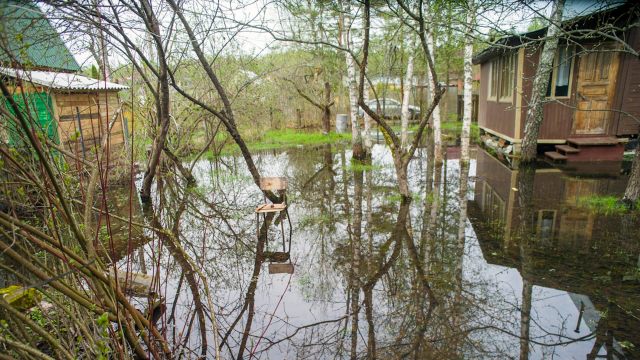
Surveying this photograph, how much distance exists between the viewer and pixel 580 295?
3.86 meters

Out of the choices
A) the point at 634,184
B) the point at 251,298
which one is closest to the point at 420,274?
the point at 251,298

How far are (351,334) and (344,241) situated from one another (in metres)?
2.24

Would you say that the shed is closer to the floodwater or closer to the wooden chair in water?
the floodwater

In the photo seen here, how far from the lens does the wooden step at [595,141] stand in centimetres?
964

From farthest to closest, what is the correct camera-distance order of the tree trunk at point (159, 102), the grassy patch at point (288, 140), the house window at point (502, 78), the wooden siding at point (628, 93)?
the grassy patch at point (288, 140) < the house window at point (502, 78) < the wooden siding at point (628, 93) < the tree trunk at point (159, 102)

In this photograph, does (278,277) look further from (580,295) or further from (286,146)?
(286,146)

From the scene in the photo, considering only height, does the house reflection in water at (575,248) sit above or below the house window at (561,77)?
below

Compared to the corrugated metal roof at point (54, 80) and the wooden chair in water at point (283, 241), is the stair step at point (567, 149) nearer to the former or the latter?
the wooden chair in water at point (283, 241)

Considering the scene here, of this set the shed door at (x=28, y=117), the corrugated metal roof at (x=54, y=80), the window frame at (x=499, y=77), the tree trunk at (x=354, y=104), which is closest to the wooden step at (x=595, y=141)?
the window frame at (x=499, y=77)

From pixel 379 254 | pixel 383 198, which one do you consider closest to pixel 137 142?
pixel 383 198

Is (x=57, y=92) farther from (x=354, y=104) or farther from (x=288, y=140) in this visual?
(x=288, y=140)

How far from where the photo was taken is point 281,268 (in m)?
5.05

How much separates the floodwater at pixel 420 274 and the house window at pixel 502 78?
4.40 metres

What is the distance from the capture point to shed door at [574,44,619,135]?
32.8ft
